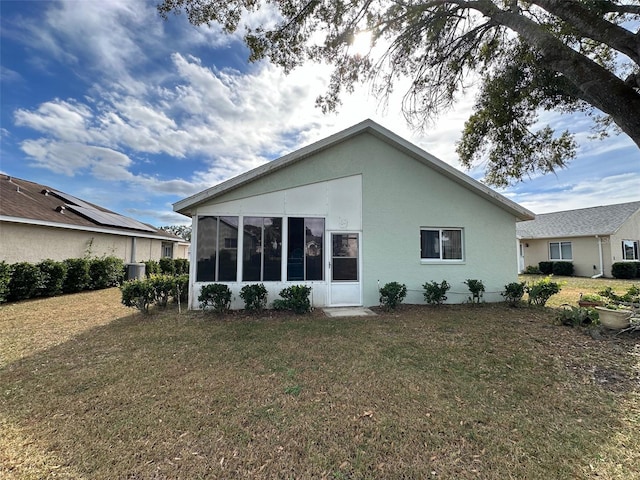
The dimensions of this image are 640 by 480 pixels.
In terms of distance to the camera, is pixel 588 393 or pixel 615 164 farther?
pixel 615 164

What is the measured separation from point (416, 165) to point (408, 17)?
13.9 ft

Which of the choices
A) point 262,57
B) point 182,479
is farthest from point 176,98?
point 182,479

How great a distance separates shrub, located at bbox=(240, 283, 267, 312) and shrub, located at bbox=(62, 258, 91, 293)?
856 cm

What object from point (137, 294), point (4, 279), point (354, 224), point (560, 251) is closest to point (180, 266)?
point (4, 279)

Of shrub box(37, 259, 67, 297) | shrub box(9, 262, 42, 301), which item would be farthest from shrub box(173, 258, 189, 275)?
shrub box(9, 262, 42, 301)

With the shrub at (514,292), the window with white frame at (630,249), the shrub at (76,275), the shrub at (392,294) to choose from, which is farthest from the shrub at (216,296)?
the window with white frame at (630,249)

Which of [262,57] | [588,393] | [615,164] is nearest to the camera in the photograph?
[588,393]

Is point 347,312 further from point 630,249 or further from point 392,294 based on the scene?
point 630,249

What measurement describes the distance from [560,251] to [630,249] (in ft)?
12.5

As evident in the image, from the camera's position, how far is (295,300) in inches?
316

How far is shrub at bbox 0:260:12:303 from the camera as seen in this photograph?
9055mm

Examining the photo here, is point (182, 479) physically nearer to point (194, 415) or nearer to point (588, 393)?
point (194, 415)

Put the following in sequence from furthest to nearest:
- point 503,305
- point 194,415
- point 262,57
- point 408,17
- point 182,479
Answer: point 503,305 → point 262,57 → point 408,17 → point 194,415 → point 182,479

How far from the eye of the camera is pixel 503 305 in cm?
941
